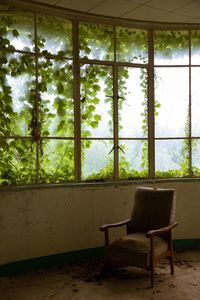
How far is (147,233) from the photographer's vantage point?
4086 mm

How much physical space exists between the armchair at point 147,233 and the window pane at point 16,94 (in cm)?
156

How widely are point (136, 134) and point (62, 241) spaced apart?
1797mm

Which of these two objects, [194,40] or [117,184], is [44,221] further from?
[194,40]

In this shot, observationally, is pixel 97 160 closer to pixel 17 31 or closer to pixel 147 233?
pixel 147 233

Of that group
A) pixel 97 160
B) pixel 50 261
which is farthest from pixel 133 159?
pixel 50 261

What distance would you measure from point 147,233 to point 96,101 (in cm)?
197

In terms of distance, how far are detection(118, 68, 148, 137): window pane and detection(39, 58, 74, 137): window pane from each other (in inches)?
30.0

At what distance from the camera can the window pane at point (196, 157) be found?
5633mm

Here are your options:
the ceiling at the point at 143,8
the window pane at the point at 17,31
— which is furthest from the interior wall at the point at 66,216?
the ceiling at the point at 143,8

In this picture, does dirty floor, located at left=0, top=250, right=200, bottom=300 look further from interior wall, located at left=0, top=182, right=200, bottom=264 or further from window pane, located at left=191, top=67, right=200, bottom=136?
window pane, located at left=191, top=67, right=200, bottom=136

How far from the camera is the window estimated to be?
15.0 feet

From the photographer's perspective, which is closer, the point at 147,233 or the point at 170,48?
the point at 147,233

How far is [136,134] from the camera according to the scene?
5492mm

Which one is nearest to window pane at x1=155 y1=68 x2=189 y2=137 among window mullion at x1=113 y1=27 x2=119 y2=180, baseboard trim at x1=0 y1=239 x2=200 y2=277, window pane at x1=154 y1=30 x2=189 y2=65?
window pane at x1=154 y1=30 x2=189 y2=65
